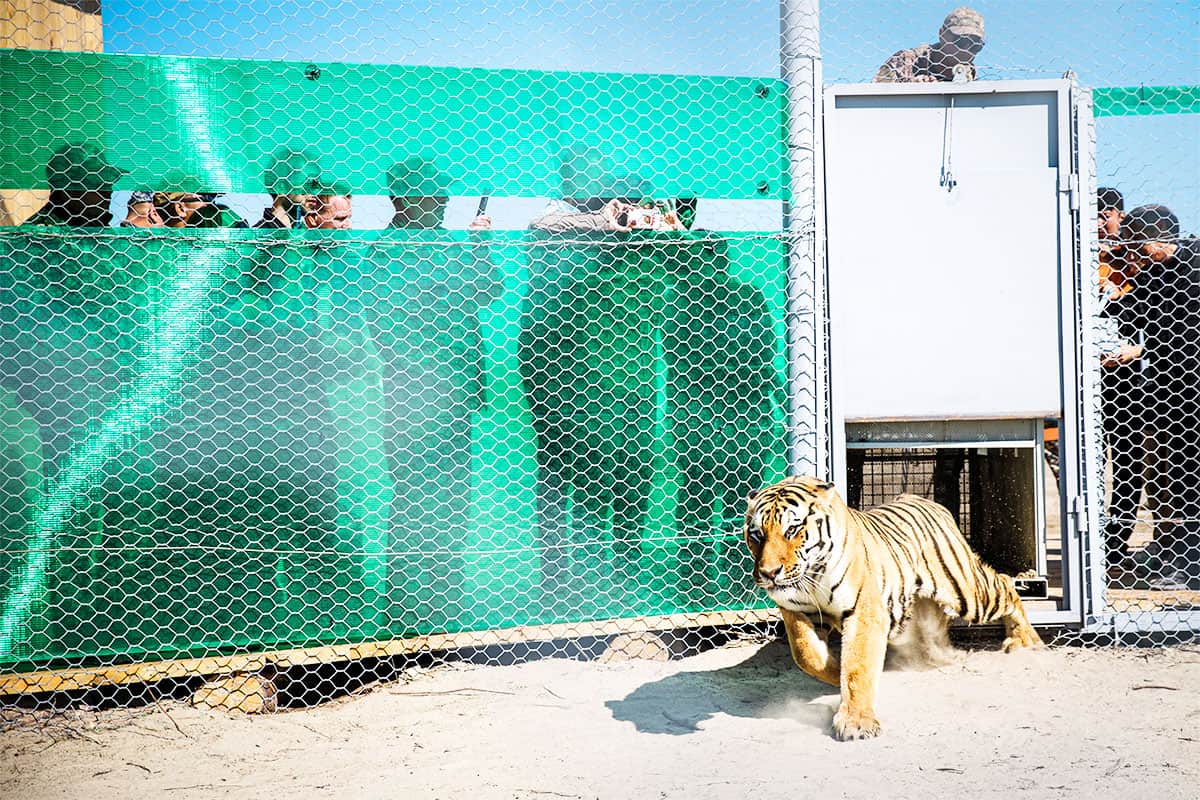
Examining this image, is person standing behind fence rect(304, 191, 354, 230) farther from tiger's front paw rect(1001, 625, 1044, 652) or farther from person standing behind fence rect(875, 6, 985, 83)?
tiger's front paw rect(1001, 625, 1044, 652)

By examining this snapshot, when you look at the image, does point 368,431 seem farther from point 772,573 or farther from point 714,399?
point 772,573

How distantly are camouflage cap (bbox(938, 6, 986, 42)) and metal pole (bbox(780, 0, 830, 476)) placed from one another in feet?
2.51

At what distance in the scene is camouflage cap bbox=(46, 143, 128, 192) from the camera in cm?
404

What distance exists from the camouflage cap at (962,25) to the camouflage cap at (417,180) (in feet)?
7.81

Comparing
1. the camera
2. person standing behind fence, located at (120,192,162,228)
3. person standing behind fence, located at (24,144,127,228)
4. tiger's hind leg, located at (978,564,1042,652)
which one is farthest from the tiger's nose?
person standing behind fence, located at (24,144,127,228)

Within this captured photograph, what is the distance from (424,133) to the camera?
14.1 feet

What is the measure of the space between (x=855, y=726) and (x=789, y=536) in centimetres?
64

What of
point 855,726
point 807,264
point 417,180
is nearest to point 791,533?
point 855,726

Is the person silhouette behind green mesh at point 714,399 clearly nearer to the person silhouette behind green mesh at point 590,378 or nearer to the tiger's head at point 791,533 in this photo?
the person silhouette behind green mesh at point 590,378

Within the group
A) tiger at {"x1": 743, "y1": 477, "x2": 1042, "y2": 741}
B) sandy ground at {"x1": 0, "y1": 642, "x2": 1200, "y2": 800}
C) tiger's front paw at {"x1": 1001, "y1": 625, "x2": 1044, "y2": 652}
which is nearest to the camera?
sandy ground at {"x1": 0, "y1": 642, "x2": 1200, "y2": 800}

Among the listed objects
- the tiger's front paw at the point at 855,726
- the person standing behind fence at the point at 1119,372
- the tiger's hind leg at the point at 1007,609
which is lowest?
the tiger's front paw at the point at 855,726

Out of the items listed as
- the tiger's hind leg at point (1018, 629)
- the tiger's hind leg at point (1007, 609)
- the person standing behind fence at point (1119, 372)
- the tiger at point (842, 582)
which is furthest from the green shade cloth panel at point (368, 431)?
the person standing behind fence at point (1119, 372)

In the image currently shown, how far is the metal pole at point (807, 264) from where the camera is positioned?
4.48 meters

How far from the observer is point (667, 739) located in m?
3.58
